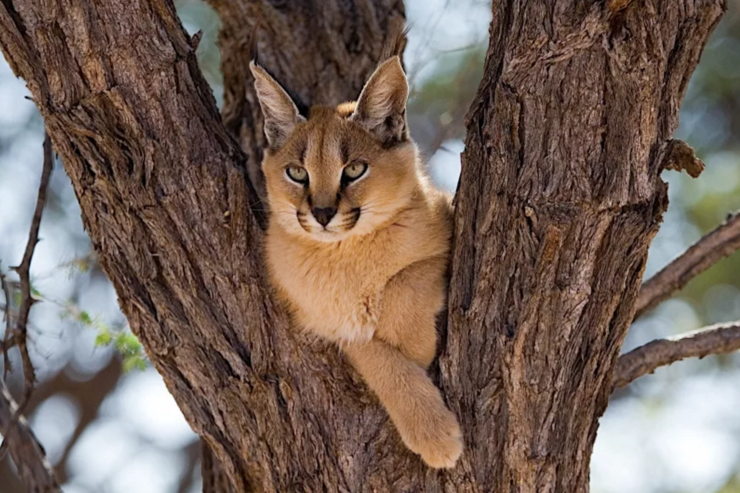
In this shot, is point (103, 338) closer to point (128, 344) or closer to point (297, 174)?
point (128, 344)

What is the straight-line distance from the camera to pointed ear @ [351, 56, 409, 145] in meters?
4.13

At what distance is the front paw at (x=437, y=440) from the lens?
3.53 metres

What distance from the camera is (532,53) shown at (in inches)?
138

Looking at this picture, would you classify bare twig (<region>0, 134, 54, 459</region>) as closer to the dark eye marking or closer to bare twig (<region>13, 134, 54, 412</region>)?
bare twig (<region>13, 134, 54, 412</region>)

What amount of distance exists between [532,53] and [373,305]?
1.32 metres

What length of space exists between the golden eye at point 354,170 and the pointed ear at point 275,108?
0.41 metres

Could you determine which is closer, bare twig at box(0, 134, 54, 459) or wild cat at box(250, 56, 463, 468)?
wild cat at box(250, 56, 463, 468)

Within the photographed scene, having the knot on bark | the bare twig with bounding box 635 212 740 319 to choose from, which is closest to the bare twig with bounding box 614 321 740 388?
the bare twig with bounding box 635 212 740 319

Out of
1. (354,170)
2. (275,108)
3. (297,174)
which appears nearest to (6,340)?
(297,174)

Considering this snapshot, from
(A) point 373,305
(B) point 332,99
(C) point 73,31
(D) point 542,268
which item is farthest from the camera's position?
(B) point 332,99

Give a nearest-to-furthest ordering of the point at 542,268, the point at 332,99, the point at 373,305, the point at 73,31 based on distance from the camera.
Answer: the point at 542,268
the point at 73,31
the point at 373,305
the point at 332,99

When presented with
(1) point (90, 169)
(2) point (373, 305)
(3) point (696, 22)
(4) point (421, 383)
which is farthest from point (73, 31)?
(3) point (696, 22)

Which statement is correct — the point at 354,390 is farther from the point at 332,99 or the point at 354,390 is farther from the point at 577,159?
the point at 332,99

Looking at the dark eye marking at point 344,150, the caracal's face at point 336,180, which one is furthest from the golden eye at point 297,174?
the dark eye marking at point 344,150
